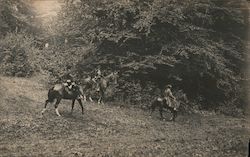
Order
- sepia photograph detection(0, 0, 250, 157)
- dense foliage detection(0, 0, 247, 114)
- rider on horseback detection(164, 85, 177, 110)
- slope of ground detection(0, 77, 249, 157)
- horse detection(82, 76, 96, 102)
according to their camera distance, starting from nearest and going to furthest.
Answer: slope of ground detection(0, 77, 249, 157) → sepia photograph detection(0, 0, 250, 157) → rider on horseback detection(164, 85, 177, 110) → horse detection(82, 76, 96, 102) → dense foliage detection(0, 0, 247, 114)

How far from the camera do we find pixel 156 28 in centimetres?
1534

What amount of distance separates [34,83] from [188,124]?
445cm

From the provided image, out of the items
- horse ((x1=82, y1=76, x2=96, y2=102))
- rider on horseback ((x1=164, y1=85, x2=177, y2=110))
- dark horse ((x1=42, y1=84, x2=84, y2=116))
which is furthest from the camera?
horse ((x1=82, y1=76, x2=96, y2=102))

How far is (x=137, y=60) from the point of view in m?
15.3

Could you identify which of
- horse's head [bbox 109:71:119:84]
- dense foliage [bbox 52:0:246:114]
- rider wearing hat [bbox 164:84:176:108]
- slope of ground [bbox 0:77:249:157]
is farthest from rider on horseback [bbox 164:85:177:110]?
horse's head [bbox 109:71:119:84]

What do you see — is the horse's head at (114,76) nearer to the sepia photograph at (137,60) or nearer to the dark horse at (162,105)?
the sepia photograph at (137,60)

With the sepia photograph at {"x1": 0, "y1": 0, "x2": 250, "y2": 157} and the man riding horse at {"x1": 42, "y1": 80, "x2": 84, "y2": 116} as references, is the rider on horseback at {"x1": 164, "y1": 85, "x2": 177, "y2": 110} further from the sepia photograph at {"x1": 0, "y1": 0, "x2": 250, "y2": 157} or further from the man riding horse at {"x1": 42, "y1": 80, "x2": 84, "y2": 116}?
the man riding horse at {"x1": 42, "y1": 80, "x2": 84, "y2": 116}

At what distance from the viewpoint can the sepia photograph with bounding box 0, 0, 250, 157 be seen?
13.5m

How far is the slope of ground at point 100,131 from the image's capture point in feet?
33.4

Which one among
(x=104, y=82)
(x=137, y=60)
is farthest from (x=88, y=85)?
(x=137, y=60)

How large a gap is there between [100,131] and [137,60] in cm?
416

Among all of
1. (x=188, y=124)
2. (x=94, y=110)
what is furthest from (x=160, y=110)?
(x=94, y=110)

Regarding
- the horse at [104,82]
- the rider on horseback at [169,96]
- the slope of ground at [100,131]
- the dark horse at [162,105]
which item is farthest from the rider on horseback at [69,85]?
the rider on horseback at [169,96]

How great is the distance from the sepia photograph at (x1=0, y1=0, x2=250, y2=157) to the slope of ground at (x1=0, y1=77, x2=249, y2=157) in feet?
0.25
